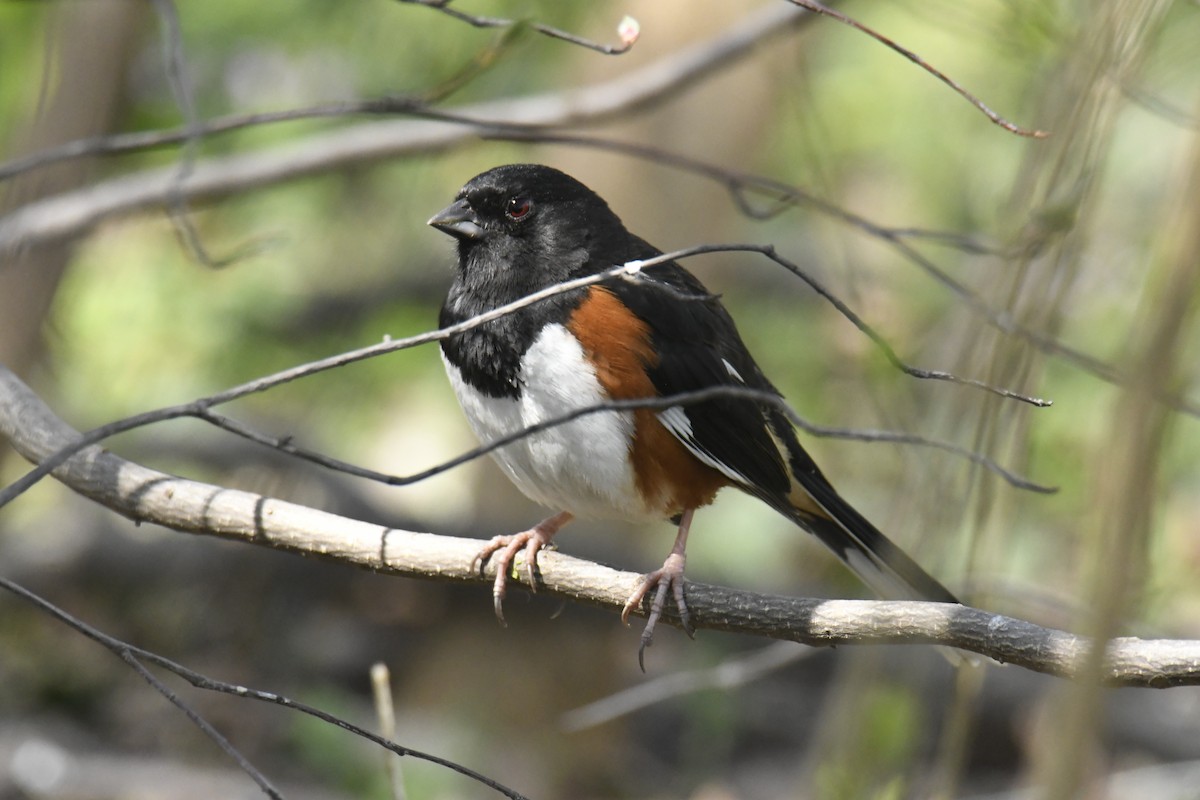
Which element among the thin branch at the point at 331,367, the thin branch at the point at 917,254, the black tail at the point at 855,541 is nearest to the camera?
the thin branch at the point at 331,367

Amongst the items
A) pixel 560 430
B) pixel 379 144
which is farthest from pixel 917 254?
pixel 379 144

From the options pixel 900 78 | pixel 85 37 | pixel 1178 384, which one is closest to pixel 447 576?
pixel 1178 384

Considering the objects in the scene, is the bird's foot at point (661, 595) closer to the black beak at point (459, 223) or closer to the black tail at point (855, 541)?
the black tail at point (855, 541)

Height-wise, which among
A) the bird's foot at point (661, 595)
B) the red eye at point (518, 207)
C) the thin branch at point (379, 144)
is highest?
the thin branch at point (379, 144)

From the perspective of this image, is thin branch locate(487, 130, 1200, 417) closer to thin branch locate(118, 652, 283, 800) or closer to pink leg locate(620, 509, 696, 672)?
pink leg locate(620, 509, 696, 672)

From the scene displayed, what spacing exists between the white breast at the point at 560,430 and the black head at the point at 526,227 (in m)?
0.26

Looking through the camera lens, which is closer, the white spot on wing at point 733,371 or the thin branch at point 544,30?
the thin branch at point 544,30

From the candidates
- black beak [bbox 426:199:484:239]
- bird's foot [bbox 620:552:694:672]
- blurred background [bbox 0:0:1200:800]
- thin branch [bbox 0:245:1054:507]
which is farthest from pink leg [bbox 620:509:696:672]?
black beak [bbox 426:199:484:239]

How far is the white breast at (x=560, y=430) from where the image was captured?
2.47 metres

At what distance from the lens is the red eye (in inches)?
110

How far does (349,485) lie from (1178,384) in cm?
386

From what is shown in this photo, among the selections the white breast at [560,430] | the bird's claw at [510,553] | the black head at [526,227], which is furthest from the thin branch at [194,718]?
the black head at [526,227]

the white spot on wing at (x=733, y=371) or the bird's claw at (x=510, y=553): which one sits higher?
the white spot on wing at (x=733, y=371)

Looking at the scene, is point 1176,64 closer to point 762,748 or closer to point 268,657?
point 762,748
